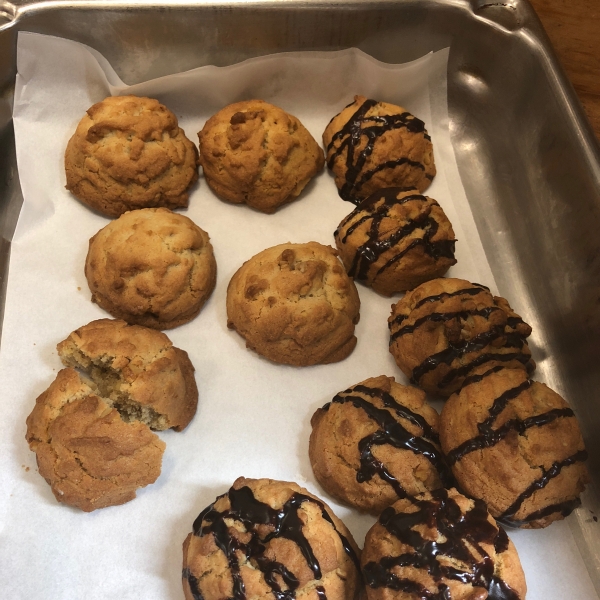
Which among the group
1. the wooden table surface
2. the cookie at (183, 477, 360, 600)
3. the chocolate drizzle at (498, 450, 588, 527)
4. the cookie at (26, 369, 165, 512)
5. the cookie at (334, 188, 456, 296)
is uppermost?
the wooden table surface

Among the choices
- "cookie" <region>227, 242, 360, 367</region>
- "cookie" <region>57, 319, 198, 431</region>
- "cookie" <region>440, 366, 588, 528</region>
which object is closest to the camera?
"cookie" <region>440, 366, 588, 528</region>

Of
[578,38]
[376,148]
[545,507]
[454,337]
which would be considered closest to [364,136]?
[376,148]

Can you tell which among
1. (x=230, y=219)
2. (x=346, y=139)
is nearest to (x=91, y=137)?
(x=230, y=219)

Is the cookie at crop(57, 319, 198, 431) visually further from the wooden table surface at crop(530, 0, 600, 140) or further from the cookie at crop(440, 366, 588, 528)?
the wooden table surface at crop(530, 0, 600, 140)

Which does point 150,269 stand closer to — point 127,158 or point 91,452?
point 127,158

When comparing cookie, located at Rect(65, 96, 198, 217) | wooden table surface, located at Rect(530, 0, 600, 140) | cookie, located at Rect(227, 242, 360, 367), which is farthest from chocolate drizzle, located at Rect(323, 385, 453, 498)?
wooden table surface, located at Rect(530, 0, 600, 140)

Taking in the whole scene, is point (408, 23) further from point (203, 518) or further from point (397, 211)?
point (203, 518)
